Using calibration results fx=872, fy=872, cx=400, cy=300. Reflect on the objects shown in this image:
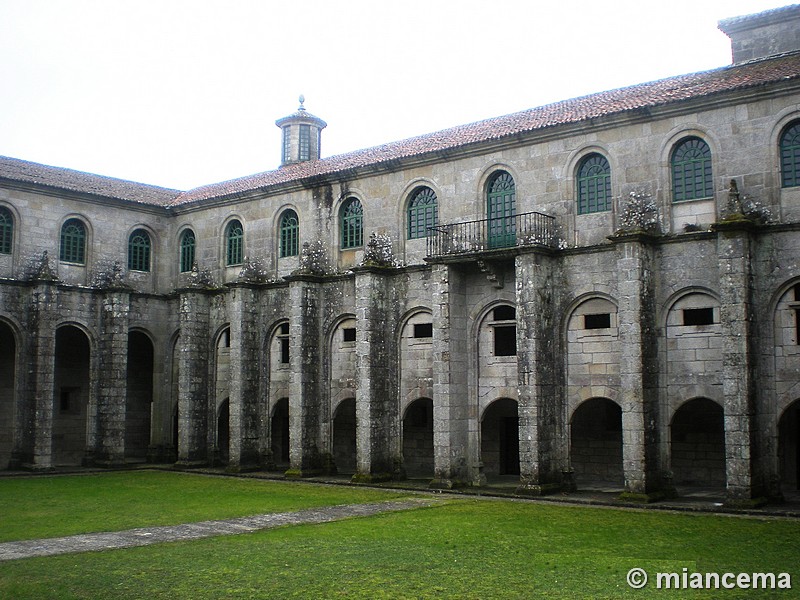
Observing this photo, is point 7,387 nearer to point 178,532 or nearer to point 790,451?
point 178,532

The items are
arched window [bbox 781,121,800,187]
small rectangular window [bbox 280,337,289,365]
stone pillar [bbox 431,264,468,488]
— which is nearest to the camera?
arched window [bbox 781,121,800,187]

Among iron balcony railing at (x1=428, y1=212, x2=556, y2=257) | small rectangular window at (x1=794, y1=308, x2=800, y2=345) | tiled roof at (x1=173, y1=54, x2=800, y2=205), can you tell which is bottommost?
small rectangular window at (x1=794, y1=308, x2=800, y2=345)

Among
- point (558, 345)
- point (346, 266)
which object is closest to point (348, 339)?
point (346, 266)

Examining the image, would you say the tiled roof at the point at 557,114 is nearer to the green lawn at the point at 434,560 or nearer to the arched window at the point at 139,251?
the arched window at the point at 139,251

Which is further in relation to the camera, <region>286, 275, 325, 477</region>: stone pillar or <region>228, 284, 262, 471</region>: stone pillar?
<region>228, 284, 262, 471</region>: stone pillar

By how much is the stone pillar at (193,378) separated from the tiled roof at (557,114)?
15.7ft

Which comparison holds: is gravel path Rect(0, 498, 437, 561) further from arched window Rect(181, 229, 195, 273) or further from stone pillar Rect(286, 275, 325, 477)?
arched window Rect(181, 229, 195, 273)

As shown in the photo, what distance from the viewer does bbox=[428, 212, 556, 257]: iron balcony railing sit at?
84.3ft

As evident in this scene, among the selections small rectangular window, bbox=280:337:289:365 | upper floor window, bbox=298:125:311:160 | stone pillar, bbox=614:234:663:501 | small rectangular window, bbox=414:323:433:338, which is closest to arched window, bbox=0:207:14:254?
small rectangular window, bbox=280:337:289:365

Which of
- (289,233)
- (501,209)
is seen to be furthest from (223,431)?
(501,209)

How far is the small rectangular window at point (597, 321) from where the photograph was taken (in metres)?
24.7

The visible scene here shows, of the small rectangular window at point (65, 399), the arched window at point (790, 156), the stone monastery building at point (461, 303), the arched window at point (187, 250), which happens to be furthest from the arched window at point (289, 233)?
the arched window at point (790, 156)

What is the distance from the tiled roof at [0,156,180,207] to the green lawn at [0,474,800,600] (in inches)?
827

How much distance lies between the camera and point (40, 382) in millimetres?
31453
